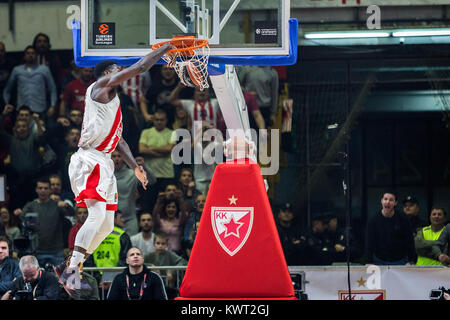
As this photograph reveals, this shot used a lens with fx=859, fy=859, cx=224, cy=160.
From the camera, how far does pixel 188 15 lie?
7.62 m

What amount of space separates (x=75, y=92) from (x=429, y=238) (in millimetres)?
5662

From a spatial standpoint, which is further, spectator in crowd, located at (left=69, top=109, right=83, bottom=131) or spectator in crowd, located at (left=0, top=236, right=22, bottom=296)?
spectator in crowd, located at (left=69, top=109, right=83, bottom=131)

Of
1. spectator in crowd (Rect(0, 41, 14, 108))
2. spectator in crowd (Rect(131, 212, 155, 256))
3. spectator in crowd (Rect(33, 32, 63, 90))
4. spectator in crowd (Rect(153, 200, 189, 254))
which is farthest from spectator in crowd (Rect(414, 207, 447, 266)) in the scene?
spectator in crowd (Rect(0, 41, 14, 108))

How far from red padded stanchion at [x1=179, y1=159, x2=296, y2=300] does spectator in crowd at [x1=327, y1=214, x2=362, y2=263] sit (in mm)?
3919

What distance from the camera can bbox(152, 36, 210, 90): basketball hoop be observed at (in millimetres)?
7164

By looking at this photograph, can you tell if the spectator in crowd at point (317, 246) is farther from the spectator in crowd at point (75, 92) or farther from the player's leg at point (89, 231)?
the player's leg at point (89, 231)

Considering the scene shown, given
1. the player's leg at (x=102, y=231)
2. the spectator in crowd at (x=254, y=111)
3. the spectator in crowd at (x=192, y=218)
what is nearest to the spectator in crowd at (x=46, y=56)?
the spectator in crowd at (x=254, y=111)

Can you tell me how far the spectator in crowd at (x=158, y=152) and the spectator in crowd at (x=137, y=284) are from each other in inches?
98.2

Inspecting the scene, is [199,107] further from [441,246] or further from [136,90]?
[441,246]

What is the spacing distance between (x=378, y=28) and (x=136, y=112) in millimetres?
3893

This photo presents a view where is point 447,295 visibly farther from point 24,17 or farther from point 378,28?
point 24,17

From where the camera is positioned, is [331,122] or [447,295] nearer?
[447,295]

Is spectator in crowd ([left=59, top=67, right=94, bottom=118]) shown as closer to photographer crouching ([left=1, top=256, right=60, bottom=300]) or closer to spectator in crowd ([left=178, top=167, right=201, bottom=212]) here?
spectator in crowd ([left=178, top=167, right=201, bottom=212])
